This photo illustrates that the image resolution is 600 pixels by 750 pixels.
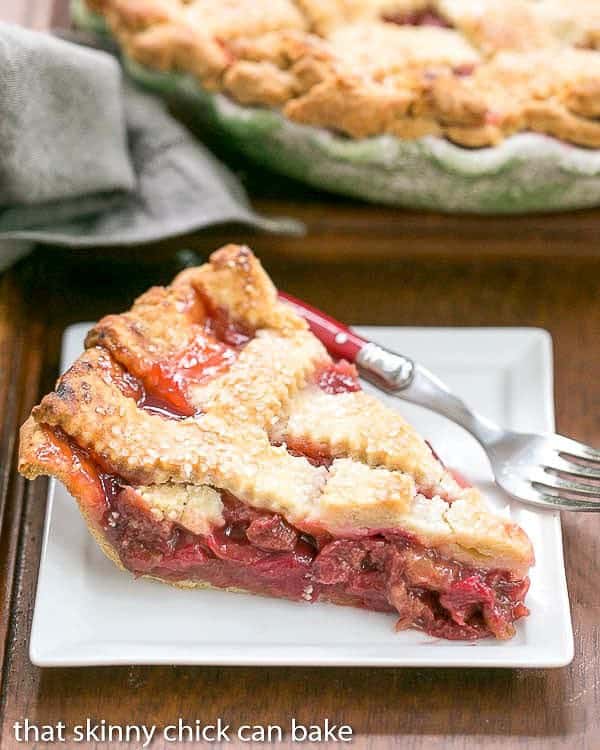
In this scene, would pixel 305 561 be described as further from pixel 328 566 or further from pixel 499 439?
pixel 499 439

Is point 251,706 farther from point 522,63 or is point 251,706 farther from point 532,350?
point 522,63

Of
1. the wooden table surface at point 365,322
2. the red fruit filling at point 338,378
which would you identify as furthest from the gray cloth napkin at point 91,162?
the red fruit filling at point 338,378

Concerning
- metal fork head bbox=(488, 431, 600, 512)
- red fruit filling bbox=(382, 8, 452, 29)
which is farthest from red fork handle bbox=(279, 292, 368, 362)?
red fruit filling bbox=(382, 8, 452, 29)

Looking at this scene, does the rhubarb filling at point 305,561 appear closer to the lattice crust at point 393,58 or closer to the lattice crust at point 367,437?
the lattice crust at point 367,437

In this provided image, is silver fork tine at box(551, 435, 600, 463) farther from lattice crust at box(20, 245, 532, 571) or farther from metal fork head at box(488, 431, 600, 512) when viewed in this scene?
lattice crust at box(20, 245, 532, 571)

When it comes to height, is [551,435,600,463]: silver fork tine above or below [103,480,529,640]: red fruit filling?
above

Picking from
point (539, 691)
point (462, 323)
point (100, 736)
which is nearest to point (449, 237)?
point (462, 323)
